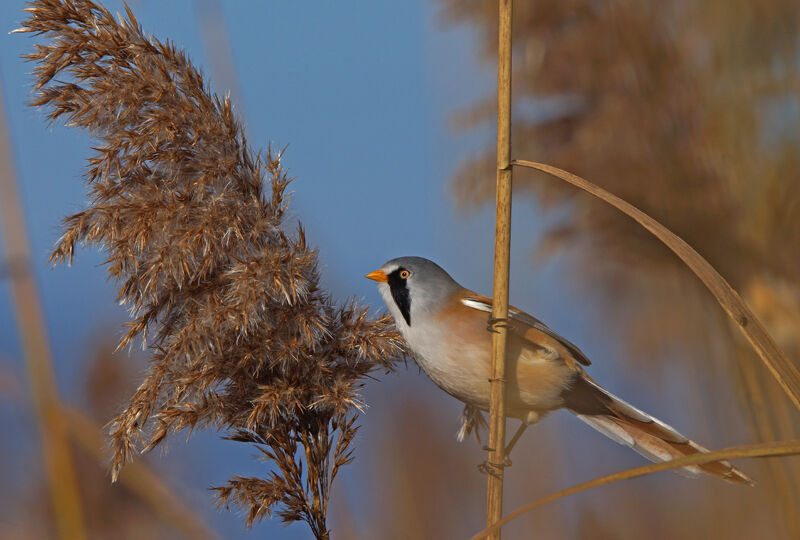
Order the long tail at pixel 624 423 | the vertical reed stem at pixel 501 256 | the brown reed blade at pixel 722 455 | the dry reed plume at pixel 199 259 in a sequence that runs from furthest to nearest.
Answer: the long tail at pixel 624 423 → the dry reed plume at pixel 199 259 → the vertical reed stem at pixel 501 256 → the brown reed blade at pixel 722 455

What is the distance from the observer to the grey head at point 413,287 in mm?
1624

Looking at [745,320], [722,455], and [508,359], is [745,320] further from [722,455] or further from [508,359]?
[508,359]

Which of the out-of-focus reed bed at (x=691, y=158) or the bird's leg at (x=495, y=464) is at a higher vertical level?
the out-of-focus reed bed at (x=691, y=158)

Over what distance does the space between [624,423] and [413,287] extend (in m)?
0.59

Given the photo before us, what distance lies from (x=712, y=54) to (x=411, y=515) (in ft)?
5.18

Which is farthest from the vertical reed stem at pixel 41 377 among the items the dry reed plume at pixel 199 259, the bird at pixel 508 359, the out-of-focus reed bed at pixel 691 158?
the out-of-focus reed bed at pixel 691 158

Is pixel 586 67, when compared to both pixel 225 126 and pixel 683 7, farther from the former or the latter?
pixel 225 126

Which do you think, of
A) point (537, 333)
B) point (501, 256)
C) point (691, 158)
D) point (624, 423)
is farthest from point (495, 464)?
point (691, 158)

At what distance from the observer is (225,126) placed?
1.42m

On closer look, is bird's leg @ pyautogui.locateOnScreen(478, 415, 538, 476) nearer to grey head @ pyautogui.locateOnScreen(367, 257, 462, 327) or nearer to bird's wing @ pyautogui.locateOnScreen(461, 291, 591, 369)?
bird's wing @ pyautogui.locateOnScreen(461, 291, 591, 369)

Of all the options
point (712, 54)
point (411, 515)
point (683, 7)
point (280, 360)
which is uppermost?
point (683, 7)

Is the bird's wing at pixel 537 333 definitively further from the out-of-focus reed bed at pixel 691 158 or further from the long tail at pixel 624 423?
the out-of-focus reed bed at pixel 691 158

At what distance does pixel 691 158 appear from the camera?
5.74 ft

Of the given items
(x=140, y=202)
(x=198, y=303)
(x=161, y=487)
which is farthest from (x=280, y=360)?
(x=161, y=487)
